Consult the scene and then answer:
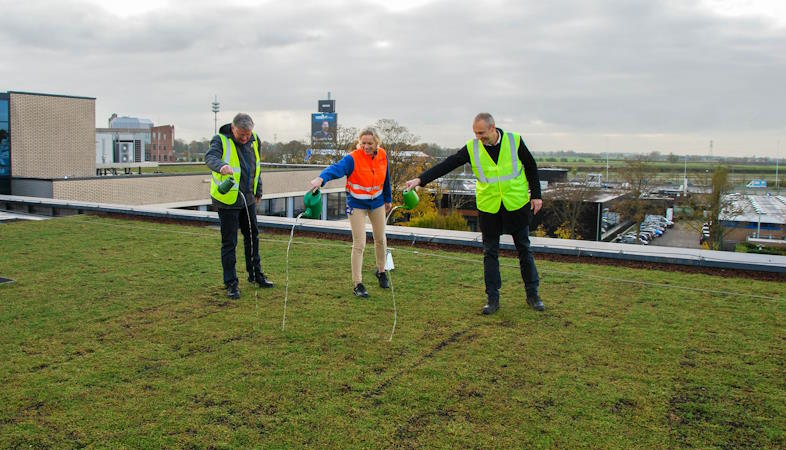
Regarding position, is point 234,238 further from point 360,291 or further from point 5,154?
point 5,154

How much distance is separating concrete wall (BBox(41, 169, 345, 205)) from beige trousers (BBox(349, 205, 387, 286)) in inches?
894

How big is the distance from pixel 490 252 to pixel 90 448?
12.9ft

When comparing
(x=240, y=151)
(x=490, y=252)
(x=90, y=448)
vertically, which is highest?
(x=240, y=151)

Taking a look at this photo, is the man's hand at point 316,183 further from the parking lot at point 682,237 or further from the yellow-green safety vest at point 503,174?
the parking lot at point 682,237

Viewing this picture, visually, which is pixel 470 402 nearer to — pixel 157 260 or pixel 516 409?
pixel 516 409

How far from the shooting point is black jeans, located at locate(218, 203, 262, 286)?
6.54 meters

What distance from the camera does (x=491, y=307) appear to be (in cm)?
586

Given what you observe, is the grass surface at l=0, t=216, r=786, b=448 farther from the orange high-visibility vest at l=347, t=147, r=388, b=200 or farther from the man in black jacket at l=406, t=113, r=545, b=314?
the orange high-visibility vest at l=347, t=147, r=388, b=200

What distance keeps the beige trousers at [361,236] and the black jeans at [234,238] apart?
1.10 metres

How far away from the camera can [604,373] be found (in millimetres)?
4332

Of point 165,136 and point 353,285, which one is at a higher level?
point 165,136

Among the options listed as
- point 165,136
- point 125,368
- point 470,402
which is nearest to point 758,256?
point 470,402

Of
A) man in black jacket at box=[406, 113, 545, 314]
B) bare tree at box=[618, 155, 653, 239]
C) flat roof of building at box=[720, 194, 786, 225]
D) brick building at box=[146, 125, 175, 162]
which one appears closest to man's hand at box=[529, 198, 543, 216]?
man in black jacket at box=[406, 113, 545, 314]

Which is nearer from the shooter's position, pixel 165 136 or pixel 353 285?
pixel 353 285
